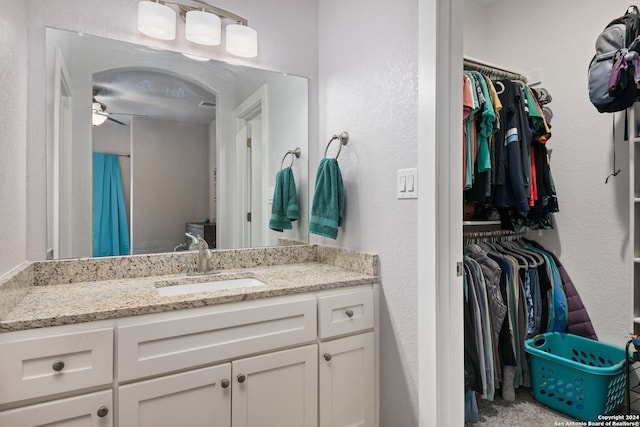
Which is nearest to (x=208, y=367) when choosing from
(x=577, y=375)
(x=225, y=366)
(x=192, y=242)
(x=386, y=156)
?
(x=225, y=366)

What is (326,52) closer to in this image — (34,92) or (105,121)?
(105,121)

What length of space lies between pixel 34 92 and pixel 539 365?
280 centimetres

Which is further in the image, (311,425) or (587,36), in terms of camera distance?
(587,36)

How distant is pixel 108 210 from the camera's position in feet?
5.13

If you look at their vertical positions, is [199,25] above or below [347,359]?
above

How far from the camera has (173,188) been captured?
1741 millimetres

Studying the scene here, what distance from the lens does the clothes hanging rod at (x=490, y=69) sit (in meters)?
2.09

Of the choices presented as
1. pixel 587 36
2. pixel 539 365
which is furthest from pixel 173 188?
pixel 587 36

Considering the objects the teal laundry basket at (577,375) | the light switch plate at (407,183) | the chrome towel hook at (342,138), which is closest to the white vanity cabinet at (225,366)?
the light switch plate at (407,183)

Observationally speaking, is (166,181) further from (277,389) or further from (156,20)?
(277,389)

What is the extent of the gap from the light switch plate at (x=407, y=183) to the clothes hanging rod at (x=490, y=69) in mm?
1045

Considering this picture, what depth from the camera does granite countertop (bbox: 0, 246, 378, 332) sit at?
3.37ft

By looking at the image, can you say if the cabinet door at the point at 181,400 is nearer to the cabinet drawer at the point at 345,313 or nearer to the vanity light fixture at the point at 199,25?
the cabinet drawer at the point at 345,313

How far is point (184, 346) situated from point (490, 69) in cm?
222
